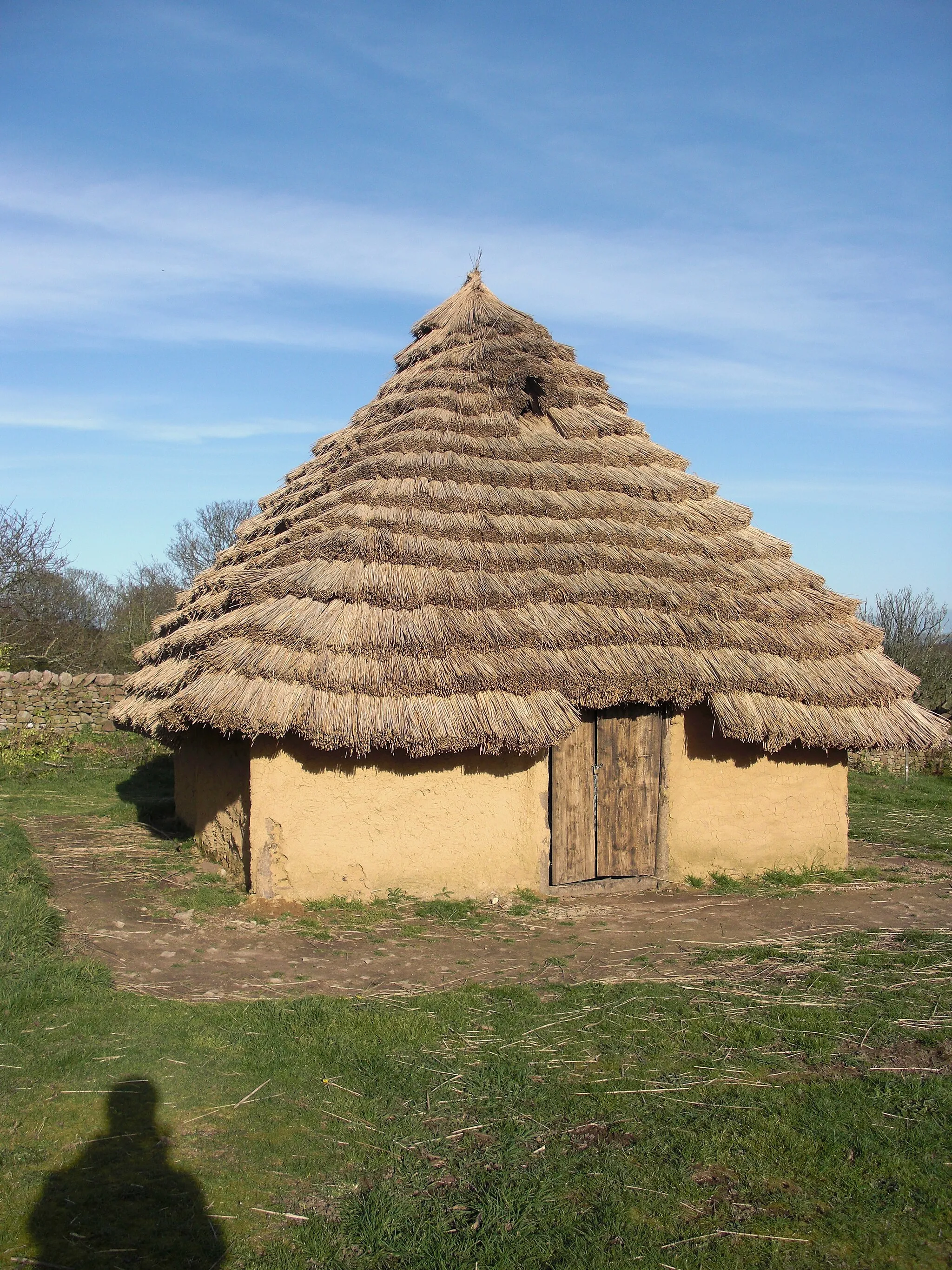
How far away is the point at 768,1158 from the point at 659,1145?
49 centimetres

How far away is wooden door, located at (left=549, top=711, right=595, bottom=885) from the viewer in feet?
30.3

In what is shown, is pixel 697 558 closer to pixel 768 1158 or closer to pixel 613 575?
pixel 613 575

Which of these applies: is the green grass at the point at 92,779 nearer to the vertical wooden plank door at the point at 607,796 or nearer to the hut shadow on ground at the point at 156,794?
the hut shadow on ground at the point at 156,794

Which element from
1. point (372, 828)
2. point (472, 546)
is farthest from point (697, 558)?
point (372, 828)

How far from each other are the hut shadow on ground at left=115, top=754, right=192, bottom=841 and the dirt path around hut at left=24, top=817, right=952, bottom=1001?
6.03 ft

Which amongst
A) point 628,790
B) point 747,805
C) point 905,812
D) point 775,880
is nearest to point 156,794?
point 628,790

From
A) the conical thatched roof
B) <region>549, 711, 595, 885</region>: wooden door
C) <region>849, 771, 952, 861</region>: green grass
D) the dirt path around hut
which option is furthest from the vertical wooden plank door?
<region>849, 771, 952, 861</region>: green grass

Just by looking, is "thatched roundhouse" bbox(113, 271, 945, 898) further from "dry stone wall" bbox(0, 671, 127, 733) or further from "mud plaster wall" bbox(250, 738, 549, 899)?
"dry stone wall" bbox(0, 671, 127, 733)

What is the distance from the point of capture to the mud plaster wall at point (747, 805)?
977 cm

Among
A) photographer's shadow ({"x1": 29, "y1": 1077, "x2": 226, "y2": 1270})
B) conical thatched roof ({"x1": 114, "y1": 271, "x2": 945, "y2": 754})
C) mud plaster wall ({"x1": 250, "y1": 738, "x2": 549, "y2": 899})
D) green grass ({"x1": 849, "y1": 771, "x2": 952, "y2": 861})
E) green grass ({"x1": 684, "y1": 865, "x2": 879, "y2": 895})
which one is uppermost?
conical thatched roof ({"x1": 114, "y1": 271, "x2": 945, "y2": 754})

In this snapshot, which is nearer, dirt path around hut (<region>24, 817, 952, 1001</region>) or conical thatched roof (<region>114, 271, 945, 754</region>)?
dirt path around hut (<region>24, 817, 952, 1001</region>)

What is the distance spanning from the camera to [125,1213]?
385 centimetres

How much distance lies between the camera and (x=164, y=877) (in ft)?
31.6

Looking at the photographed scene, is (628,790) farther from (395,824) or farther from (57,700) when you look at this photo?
(57,700)
